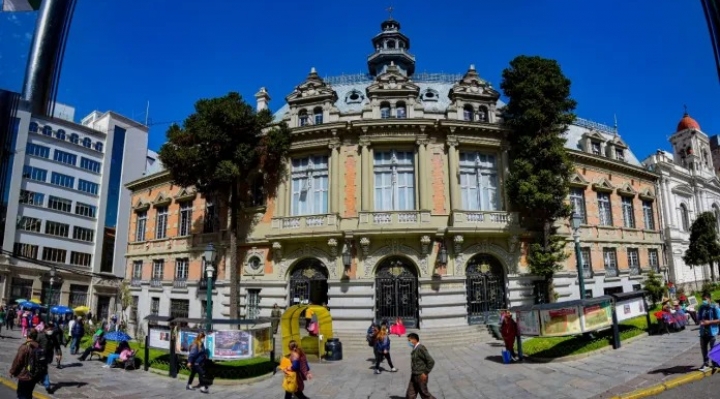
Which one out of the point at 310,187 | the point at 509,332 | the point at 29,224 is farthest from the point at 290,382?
the point at 29,224

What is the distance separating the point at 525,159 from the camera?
79.0 feet

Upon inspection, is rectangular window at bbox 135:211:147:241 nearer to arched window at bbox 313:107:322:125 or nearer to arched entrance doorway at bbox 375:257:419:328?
arched window at bbox 313:107:322:125

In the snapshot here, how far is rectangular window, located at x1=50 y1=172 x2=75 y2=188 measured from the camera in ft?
173

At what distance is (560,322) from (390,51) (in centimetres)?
2538

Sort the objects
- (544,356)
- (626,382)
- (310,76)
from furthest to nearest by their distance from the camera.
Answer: (310,76), (544,356), (626,382)

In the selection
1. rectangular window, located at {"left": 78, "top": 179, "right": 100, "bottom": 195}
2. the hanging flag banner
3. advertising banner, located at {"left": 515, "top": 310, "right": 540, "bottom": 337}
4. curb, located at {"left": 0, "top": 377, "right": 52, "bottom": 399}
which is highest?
rectangular window, located at {"left": 78, "top": 179, "right": 100, "bottom": 195}

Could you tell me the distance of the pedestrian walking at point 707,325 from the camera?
11.2m

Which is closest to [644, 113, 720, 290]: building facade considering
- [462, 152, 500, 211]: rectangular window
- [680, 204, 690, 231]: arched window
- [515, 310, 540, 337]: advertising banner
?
[680, 204, 690, 231]: arched window

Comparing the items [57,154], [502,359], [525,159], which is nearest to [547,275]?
[525,159]

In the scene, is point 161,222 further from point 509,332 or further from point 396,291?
point 509,332

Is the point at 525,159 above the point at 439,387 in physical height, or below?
above

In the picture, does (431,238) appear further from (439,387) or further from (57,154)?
(57,154)

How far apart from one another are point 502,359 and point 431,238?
819 centimetres

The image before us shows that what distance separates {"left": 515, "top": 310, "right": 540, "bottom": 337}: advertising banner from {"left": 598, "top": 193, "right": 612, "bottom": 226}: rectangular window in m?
17.9
